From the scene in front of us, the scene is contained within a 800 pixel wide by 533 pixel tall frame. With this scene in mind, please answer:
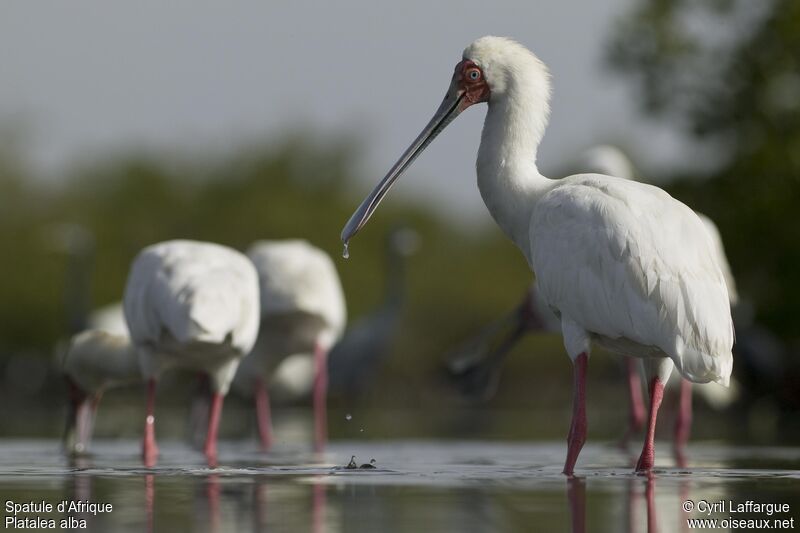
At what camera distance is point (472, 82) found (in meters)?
11.5

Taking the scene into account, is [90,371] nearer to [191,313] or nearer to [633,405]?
[191,313]

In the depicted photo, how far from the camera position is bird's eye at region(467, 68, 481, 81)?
11.5m

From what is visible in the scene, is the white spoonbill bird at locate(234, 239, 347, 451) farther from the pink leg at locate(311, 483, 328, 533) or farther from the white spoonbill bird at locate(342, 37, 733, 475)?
the pink leg at locate(311, 483, 328, 533)

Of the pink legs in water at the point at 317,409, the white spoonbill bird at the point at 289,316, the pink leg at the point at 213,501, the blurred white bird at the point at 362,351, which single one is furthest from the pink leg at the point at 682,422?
the blurred white bird at the point at 362,351

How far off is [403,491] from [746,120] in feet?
74.5

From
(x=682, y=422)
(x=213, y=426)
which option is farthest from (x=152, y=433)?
(x=682, y=422)

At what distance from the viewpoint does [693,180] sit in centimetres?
3073

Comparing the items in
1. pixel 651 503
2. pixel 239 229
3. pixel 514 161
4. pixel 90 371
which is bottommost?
pixel 651 503

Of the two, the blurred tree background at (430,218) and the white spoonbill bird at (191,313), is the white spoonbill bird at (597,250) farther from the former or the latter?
the blurred tree background at (430,218)

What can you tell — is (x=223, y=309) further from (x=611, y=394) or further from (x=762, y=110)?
(x=611, y=394)

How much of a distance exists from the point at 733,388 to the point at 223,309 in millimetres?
8926

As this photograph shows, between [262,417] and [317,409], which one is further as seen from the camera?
[317,409]

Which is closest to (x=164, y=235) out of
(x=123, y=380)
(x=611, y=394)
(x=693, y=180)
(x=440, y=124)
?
(x=611, y=394)

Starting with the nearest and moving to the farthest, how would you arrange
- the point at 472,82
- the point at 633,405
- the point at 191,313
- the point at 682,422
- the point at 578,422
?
the point at 578,422 → the point at 472,82 → the point at 191,313 → the point at 633,405 → the point at 682,422
